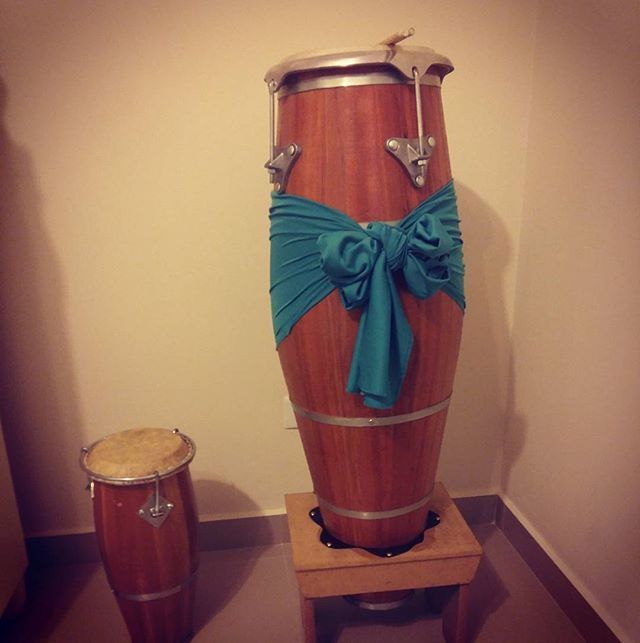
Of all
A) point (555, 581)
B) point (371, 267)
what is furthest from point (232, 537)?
point (371, 267)

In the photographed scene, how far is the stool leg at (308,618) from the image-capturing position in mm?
1236

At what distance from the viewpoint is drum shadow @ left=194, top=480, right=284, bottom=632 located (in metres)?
1.66

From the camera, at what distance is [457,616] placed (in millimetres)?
1301

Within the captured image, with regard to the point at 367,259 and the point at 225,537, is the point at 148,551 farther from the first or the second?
the point at 367,259

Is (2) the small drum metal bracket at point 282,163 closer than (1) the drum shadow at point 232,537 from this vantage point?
Yes

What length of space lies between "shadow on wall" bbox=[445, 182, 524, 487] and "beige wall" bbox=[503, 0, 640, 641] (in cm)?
7

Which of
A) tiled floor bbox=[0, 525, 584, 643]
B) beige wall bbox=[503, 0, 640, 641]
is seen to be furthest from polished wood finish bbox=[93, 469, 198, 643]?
beige wall bbox=[503, 0, 640, 641]

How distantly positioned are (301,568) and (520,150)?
1.21 m

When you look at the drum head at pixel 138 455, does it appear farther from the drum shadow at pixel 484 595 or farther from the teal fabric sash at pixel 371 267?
the drum shadow at pixel 484 595

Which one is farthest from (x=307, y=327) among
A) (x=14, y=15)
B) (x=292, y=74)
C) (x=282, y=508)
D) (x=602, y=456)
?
(x=14, y=15)

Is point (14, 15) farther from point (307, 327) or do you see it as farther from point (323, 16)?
point (307, 327)

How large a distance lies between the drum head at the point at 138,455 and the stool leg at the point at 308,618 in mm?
406

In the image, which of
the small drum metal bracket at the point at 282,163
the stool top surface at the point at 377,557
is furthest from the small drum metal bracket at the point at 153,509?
the small drum metal bracket at the point at 282,163

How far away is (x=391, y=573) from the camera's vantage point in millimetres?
1227
